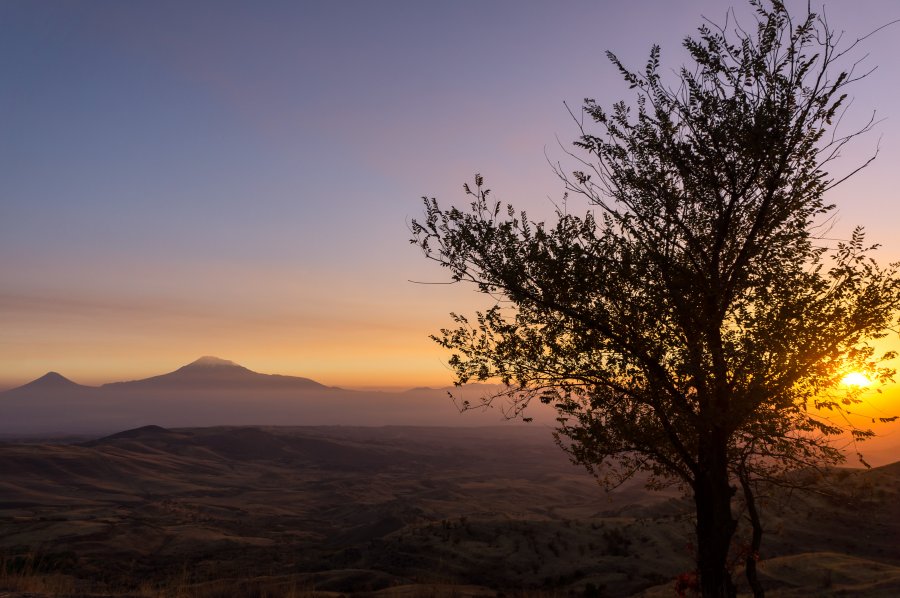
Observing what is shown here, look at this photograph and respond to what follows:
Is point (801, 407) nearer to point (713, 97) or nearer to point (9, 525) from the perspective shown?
point (713, 97)

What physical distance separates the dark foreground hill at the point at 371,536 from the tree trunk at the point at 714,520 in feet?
6.16

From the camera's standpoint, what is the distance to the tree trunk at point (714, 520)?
11.9 meters

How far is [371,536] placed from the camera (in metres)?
50.6

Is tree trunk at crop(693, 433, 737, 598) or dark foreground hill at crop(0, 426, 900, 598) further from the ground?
tree trunk at crop(693, 433, 737, 598)

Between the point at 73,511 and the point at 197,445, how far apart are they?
86273mm

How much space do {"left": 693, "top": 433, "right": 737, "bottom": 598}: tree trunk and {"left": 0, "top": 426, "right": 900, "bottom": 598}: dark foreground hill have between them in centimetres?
188

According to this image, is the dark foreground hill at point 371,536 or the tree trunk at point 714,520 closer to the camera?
the tree trunk at point 714,520

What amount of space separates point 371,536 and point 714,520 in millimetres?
43200

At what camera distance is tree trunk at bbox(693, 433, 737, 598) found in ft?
39.2

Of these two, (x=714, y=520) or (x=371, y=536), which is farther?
(x=371, y=536)

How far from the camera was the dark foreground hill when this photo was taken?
80.7 feet

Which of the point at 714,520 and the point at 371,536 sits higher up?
the point at 714,520

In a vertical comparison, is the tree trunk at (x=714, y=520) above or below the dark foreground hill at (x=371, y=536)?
above

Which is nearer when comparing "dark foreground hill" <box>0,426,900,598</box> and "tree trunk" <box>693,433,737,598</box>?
"tree trunk" <box>693,433,737,598</box>
